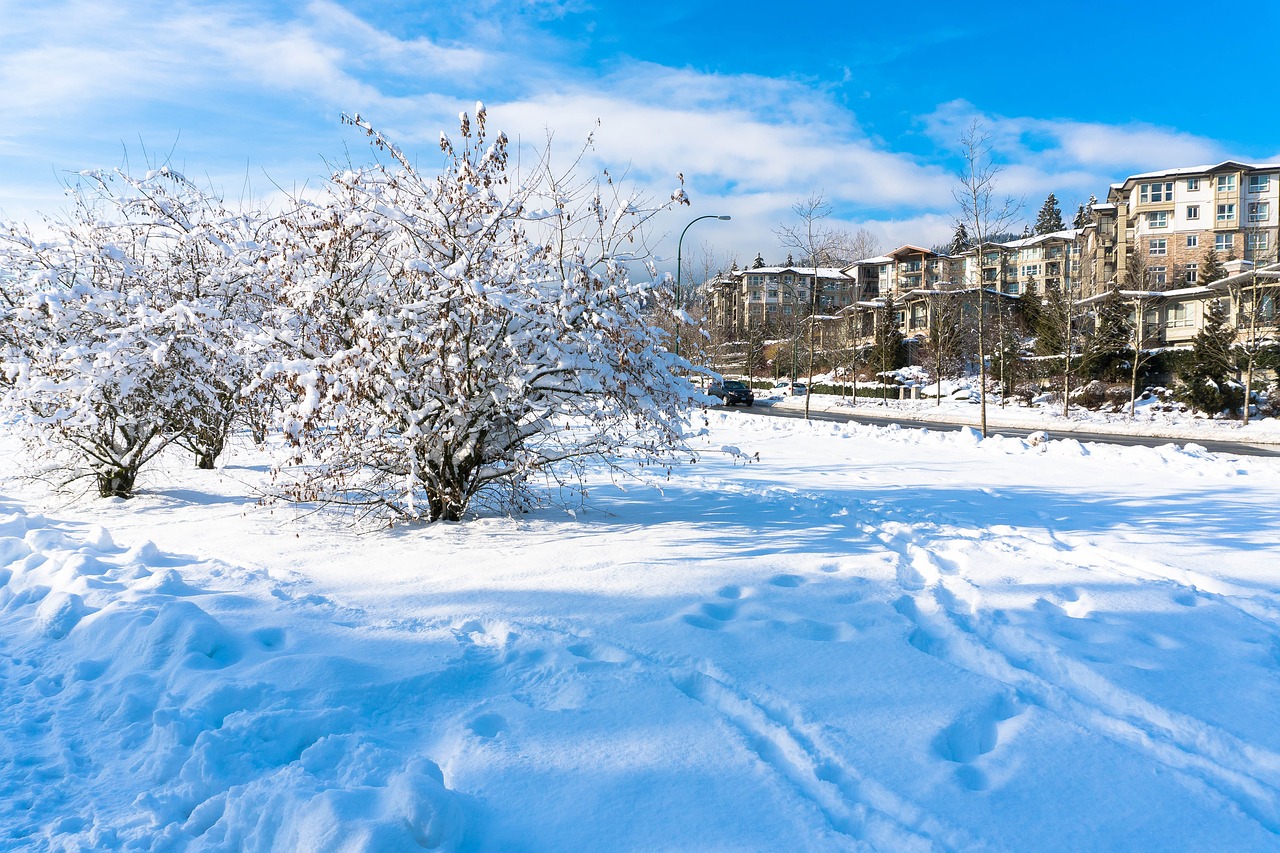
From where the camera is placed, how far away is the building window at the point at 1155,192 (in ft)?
197

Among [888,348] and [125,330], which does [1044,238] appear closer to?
[888,348]

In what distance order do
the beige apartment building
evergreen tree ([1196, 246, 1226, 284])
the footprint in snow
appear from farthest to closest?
1. the beige apartment building
2. evergreen tree ([1196, 246, 1226, 284])
3. the footprint in snow

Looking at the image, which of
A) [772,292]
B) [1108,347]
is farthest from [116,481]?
[772,292]

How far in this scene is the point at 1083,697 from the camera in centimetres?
354

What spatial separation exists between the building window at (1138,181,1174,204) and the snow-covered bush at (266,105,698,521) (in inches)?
2761

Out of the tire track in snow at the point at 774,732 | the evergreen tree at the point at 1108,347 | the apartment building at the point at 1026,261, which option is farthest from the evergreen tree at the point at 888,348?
the tire track in snow at the point at 774,732

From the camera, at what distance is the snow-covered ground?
2.60 m

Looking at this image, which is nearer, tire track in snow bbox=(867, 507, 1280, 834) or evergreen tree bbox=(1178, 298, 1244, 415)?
tire track in snow bbox=(867, 507, 1280, 834)

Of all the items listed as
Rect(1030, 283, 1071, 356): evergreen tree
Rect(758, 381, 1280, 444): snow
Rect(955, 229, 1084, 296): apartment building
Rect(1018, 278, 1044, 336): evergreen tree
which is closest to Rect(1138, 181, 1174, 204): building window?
Rect(955, 229, 1084, 296): apartment building

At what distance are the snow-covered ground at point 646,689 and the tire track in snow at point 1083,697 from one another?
0.02 m

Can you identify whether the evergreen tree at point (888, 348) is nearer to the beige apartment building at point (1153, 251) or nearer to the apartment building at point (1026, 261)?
the beige apartment building at point (1153, 251)

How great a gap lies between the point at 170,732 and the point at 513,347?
3.90m

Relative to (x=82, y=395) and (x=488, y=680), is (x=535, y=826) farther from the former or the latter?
(x=82, y=395)

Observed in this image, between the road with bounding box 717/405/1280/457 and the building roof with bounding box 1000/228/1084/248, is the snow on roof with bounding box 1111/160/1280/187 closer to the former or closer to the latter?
the building roof with bounding box 1000/228/1084/248
